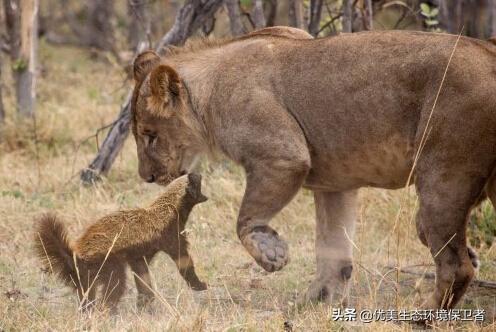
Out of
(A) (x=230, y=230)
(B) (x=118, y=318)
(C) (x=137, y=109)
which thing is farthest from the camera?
(A) (x=230, y=230)

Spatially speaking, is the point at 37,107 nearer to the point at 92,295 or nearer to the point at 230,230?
the point at 230,230

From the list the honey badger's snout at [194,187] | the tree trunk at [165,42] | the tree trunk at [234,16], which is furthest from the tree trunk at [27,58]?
the honey badger's snout at [194,187]

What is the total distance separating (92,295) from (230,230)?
2.22 metres

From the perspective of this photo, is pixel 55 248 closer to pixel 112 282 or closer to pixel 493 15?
pixel 112 282

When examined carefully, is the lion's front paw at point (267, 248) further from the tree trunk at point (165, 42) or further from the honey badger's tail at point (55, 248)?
the tree trunk at point (165, 42)

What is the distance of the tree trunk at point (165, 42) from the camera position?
8.20 m

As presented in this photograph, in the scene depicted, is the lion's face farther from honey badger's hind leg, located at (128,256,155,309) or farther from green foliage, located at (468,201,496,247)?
green foliage, located at (468,201,496,247)

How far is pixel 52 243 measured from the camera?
5426mm

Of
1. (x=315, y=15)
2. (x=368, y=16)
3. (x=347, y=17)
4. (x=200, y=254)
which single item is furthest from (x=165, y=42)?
(x=200, y=254)

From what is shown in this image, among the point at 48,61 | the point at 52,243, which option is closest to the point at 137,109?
the point at 52,243

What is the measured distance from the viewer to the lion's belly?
16.9 ft

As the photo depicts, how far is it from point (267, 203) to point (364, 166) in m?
0.55

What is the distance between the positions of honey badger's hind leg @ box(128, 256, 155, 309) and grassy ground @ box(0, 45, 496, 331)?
0.24 ft

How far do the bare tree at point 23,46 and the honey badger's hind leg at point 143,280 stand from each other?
5.13m
